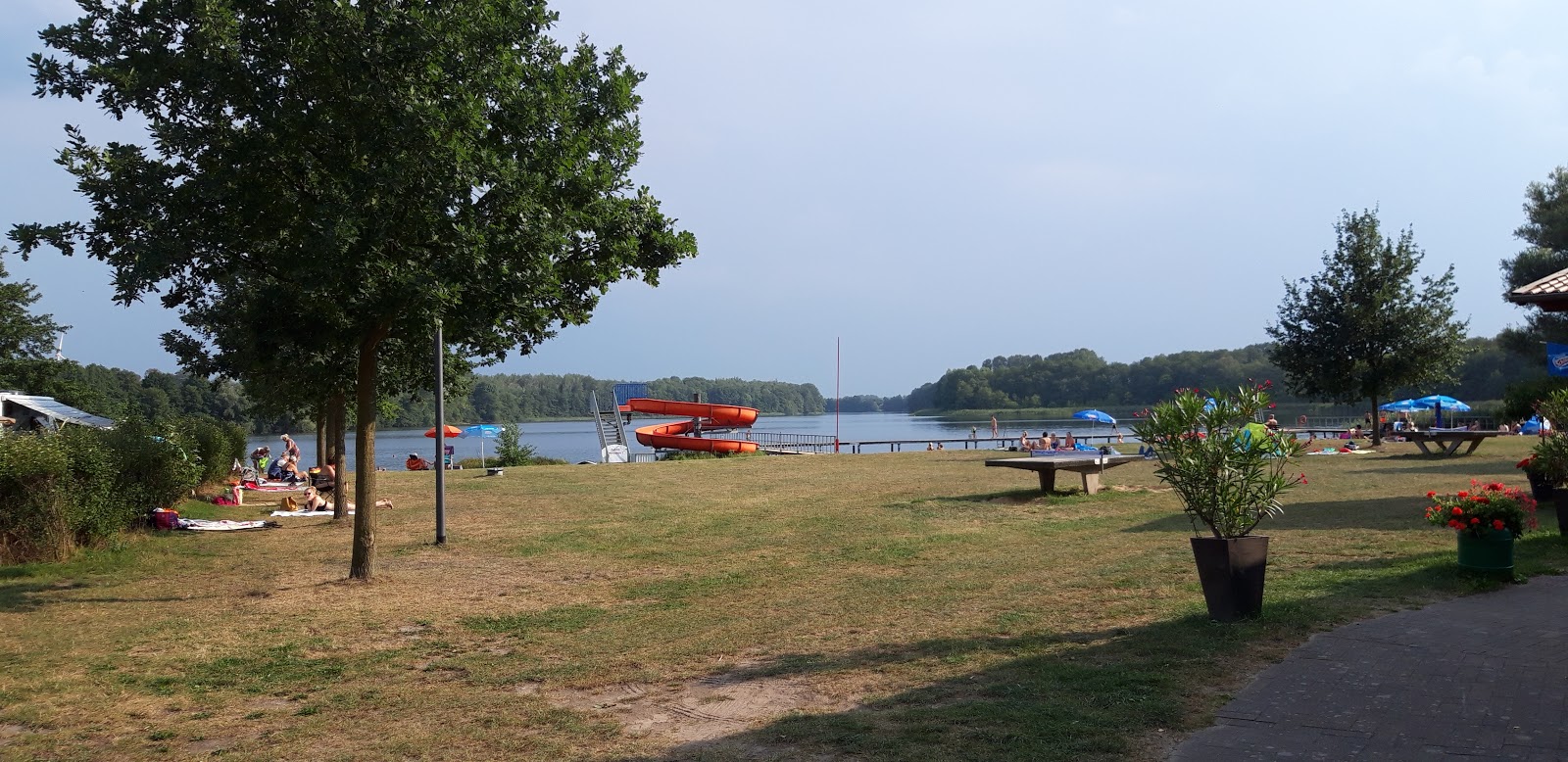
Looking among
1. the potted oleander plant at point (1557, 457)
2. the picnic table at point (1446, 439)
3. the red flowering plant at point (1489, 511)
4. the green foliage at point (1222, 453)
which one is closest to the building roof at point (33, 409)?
the green foliage at point (1222, 453)

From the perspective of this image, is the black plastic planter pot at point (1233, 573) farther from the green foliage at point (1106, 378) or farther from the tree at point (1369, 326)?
the green foliage at point (1106, 378)

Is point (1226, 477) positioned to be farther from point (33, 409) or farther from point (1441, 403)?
point (1441, 403)

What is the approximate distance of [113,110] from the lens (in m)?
9.03

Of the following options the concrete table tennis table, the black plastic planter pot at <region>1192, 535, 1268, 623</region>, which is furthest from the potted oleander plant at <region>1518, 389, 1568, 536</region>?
the concrete table tennis table

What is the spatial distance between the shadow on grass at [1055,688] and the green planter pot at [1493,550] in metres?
0.12

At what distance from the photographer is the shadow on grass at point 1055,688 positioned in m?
4.38

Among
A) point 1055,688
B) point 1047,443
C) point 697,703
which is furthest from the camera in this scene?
point 1047,443

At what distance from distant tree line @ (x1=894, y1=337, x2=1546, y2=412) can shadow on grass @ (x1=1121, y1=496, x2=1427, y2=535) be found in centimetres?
6245

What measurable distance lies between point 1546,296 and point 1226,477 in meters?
6.27

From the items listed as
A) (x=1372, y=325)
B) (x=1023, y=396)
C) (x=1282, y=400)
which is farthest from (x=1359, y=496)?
(x=1282, y=400)

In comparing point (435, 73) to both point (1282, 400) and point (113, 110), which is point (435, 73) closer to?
point (113, 110)

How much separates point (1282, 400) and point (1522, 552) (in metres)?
105

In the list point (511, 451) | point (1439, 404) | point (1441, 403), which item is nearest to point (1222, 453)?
point (511, 451)

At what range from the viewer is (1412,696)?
15.8 feet
